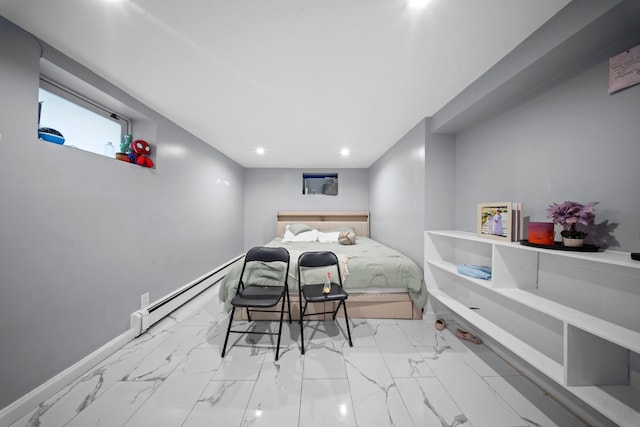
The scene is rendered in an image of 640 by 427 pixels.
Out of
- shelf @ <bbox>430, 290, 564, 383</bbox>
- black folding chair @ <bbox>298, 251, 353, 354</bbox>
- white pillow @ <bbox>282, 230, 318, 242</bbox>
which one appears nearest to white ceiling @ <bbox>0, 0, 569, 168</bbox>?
black folding chair @ <bbox>298, 251, 353, 354</bbox>

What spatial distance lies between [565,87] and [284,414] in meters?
2.75

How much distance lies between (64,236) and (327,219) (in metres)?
3.69

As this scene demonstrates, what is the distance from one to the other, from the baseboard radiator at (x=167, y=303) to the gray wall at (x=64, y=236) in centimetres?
9

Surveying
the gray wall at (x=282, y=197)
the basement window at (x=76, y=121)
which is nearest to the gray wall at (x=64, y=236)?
the basement window at (x=76, y=121)

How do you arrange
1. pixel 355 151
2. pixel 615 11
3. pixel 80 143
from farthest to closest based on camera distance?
pixel 355 151, pixel 80 143, pixel 615 11

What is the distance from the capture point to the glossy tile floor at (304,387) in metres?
1.17

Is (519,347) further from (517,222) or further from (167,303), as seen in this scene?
(167,303)

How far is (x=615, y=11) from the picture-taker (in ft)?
3.06

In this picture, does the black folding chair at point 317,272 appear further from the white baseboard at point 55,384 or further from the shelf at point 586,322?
the white baseboard at point 55,384

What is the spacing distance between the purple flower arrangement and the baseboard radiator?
3.34 meters

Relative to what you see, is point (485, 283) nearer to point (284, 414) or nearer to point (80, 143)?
point (284, 414)

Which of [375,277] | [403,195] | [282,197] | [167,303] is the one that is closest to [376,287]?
[375,277]

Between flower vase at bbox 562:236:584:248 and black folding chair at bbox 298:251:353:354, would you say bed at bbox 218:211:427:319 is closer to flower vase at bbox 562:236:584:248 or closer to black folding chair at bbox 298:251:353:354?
black folding chair at bbox 298:251:353:354

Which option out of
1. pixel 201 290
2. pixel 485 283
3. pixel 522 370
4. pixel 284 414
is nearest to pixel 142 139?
pixel 201 290
